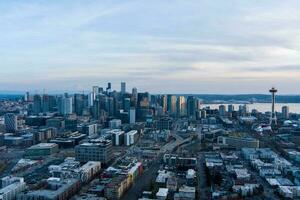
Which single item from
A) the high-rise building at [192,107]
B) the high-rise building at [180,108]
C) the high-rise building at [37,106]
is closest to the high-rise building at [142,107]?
the high-rise building at [180,108]

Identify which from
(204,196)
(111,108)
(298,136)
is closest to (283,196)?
(204,196)

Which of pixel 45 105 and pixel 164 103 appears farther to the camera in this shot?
pixel 164 103

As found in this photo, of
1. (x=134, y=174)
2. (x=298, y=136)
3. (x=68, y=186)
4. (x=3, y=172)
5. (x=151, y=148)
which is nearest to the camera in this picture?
(x=68, y=186)

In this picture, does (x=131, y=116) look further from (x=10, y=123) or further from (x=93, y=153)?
(x=93, y=153)

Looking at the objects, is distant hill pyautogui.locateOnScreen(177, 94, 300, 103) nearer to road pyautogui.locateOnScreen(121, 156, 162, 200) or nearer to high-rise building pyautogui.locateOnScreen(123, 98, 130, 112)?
high-rise building pyautogui.locateOnScreen(123, 98, 130, 112)

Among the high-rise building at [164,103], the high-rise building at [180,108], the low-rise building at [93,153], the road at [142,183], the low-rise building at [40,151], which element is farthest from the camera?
the high-rise building at [164,103]

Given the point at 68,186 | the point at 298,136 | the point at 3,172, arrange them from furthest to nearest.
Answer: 1. the point at 298,136
2. the point at 3,172
3. the point at 68,186

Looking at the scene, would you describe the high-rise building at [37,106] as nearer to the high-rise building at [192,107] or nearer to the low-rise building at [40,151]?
the high-rise building at [192,107]

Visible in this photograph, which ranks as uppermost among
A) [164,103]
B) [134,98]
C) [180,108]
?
[134,98]

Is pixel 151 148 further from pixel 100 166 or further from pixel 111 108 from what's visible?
pixel 111 108

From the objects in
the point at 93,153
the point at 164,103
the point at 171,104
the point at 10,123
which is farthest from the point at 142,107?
the point at 93,153

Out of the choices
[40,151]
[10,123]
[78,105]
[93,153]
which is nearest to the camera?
[93,153]
